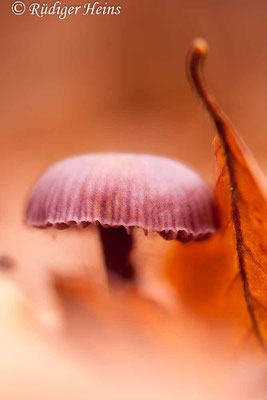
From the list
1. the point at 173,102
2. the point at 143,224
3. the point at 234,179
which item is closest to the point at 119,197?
the point at 143,224

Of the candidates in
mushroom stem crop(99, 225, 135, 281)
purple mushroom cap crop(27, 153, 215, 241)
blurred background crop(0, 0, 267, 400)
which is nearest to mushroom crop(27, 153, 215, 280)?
purple mushroom cap crop(27, 153, 215, 241)

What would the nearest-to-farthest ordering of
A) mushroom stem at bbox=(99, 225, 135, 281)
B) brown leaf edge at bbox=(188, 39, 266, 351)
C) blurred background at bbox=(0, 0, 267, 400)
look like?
1. brown leaf edge at bbox=(188, 39, 266, 351)
2. mushroom stem at bbox=(99, 225, 135, 281)
3. blurred background at bbox=(0, 0, 267, 400)

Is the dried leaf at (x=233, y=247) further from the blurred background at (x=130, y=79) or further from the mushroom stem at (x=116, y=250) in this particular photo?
the blurred background at (x=130, y=79)

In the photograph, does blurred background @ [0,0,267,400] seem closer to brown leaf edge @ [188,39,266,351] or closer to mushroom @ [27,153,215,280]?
mushroom @ [27,153,215,280]

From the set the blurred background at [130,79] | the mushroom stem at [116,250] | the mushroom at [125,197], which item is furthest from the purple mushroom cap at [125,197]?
the blurred background at [130,79]

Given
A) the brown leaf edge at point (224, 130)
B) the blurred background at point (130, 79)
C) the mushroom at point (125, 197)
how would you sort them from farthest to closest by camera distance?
the blurred background at point (130, 79) < the mushroom at point (125, 197) < the brown leaf edge at point (224, 130)

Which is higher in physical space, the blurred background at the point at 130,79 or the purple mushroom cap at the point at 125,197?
the blurred background at the point at 130,79

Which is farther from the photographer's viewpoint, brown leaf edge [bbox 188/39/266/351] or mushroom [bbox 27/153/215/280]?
mushroom [bbox 27/153/215/280]

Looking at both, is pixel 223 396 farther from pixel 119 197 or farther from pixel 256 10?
pixel 256 10
